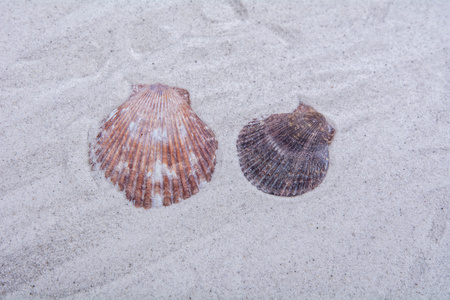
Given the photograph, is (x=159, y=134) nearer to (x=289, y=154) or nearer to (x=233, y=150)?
(x=233, y=150)

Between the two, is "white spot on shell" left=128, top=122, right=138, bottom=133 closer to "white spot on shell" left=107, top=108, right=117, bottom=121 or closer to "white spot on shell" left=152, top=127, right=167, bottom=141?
"white spot on shell" left=152, top=127, right=167, bottom=141

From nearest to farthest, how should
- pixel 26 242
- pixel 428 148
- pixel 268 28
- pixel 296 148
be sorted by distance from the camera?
pixel 26 242 → pixel 296 148 → pixel 428 148 → pixel 268 28

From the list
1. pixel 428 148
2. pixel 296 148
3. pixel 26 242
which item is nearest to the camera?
pixel 26 242

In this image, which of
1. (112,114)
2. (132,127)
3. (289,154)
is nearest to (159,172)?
(132,127)

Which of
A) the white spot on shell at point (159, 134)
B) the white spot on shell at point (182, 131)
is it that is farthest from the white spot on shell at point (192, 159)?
the white spot on shell at point (159, 134)

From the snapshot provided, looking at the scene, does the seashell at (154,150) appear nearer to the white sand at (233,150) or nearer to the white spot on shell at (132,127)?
the white spot on shell at (132,127)

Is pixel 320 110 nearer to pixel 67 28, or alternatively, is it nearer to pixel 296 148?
pixel 296 148

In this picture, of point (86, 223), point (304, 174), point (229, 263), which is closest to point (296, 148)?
point (304, 174)
